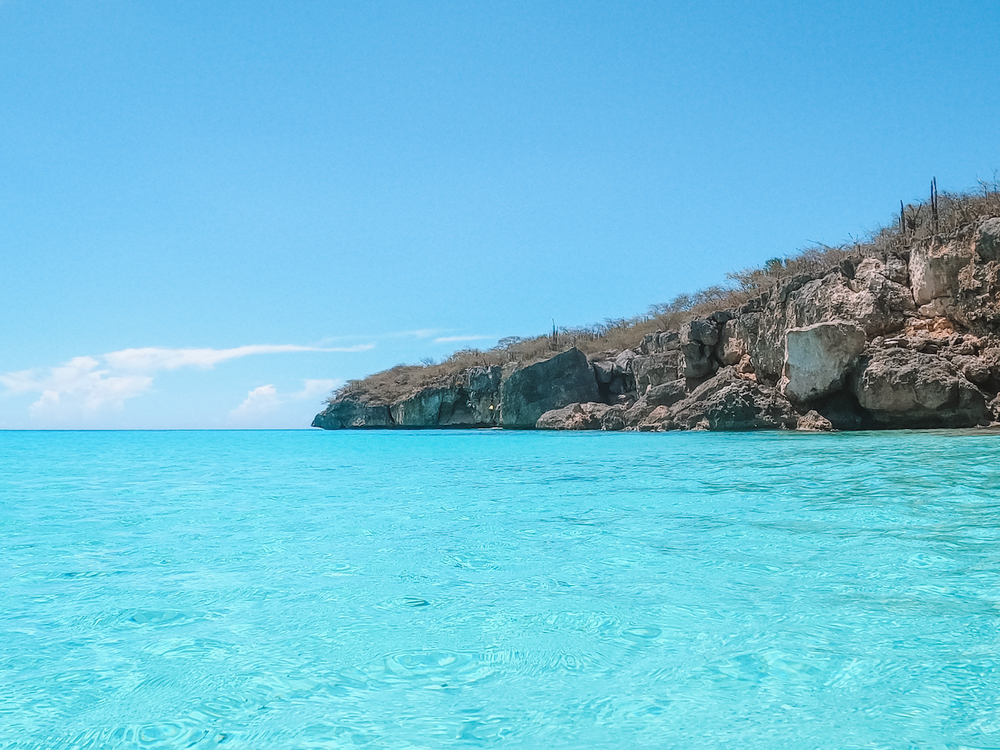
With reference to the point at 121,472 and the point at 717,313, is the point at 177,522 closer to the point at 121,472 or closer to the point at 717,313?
the point at 121,472

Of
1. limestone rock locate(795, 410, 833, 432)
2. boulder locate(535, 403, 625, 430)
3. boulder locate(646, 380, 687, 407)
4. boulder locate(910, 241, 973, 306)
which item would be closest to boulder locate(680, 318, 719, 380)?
boulder locate(646, 380, 687, 407)

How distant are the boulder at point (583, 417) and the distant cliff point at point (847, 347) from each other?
0.19 ft

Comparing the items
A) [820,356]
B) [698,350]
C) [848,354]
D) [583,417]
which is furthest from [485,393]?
[848,354]

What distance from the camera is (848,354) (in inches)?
720

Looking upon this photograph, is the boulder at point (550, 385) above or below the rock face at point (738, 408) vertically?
above

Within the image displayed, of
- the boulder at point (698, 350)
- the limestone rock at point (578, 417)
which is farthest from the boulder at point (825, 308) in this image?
the limestone rock at point (578, 417)

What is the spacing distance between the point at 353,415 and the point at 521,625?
158ft

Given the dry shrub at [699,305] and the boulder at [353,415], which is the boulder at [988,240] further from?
→ the boulder at [353,415]

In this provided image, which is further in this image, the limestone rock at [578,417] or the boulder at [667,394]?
the limestone rock at [578,417]

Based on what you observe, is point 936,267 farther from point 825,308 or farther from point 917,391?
point 917,391

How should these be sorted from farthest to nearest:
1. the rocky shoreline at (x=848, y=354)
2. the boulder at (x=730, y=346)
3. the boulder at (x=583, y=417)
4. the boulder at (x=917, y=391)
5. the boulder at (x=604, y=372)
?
the boulder at (x=604, y=372) < the boulder at (x=583, y=417) < the boulder at (x=730, y=346) < the rocky shoreline at (x=848, y=354) < the boulder at (x=917, y=391)

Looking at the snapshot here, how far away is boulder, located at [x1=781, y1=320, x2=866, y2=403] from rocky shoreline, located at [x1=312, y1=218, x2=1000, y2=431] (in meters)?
0.03

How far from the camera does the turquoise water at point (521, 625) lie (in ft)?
7.48

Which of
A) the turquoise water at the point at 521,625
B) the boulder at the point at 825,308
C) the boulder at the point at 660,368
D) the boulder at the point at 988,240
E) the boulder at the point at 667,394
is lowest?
the turquoise water at the point at 521,625
